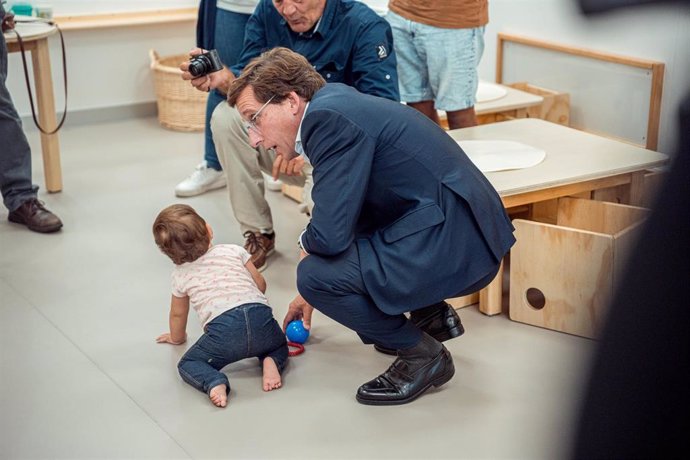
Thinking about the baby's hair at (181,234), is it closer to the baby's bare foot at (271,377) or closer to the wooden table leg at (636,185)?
the baby's bare foot at (271,377)

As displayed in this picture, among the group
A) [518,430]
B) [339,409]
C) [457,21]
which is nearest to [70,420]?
[339,409]

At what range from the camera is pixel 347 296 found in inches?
83.3

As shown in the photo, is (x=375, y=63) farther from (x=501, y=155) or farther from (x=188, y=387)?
(x=188, y=387)

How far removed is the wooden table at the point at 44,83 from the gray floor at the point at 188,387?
0.53 meters

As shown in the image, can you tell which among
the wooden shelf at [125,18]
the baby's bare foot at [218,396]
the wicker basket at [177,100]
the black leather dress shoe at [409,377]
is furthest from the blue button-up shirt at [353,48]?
the wooden shelf at [125,18]

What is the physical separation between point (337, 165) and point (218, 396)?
0.63 meters

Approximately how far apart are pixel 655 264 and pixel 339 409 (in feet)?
5.73

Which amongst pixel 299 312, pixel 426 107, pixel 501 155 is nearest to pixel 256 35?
pixel 426 107

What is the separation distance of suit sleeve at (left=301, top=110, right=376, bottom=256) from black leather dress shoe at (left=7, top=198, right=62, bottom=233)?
166 cm

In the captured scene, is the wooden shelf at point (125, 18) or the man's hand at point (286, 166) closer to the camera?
the man's hand at point (286, 166)

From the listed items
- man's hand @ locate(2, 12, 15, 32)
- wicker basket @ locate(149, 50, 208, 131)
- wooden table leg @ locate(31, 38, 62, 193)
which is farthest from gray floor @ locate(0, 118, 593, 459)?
wicker basket @ locate(149, 50, 208, 131)

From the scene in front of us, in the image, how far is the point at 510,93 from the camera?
154 inches

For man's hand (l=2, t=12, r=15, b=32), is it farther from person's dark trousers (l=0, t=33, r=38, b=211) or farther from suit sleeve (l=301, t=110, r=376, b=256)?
suit sleeve (l=301, t=110, r=376, b=256)

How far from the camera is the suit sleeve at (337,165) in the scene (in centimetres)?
203
